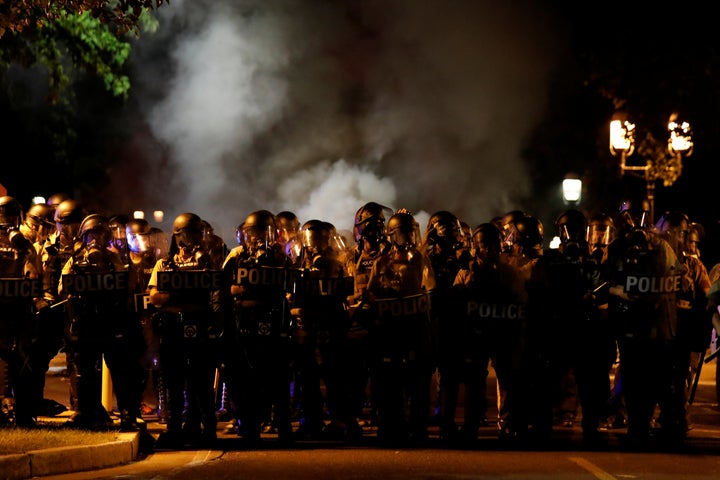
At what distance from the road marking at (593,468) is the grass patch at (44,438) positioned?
3.90 meters

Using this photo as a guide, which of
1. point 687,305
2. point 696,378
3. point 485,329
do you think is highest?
point 687,305

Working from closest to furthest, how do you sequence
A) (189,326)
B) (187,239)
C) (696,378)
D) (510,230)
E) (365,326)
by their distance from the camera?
(189,326), (187,239), (365,326), (696,378), (510,230)

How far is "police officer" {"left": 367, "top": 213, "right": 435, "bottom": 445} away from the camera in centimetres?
1134

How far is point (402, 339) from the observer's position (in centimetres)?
1144

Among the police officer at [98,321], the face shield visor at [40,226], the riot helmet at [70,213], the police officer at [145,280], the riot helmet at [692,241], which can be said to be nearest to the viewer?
the police officer at [98,321]

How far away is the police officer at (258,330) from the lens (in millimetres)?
11148

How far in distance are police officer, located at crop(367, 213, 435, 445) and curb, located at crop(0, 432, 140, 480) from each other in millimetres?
2295

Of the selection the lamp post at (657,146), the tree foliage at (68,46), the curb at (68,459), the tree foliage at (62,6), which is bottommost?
the curb at (68,459)

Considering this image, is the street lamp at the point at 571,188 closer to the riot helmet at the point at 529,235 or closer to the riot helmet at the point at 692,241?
the riot helmet at the point at 692,241

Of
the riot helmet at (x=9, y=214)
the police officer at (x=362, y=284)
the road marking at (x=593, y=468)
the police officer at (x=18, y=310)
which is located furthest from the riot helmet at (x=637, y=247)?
the riot helmet at (x=9, y=214)

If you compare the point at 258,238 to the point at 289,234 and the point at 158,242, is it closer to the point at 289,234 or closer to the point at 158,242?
the point at 289,234

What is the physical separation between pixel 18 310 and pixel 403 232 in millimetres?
3684

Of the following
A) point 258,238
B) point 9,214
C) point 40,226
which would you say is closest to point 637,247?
point 258,238

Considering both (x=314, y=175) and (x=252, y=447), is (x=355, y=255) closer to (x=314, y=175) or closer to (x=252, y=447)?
(x=252, y=447)
